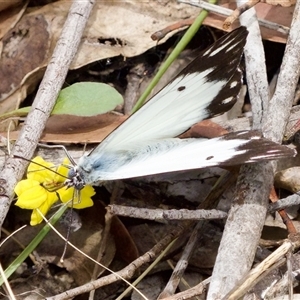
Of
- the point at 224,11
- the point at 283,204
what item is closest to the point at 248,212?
the point at 283,204

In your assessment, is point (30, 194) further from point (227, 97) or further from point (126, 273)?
point (227, 97)

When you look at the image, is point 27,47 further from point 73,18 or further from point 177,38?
point 177,38

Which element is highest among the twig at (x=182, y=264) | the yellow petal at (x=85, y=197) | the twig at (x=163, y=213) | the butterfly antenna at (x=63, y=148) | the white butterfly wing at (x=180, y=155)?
the white butterfly wing at (x=180, y=155)

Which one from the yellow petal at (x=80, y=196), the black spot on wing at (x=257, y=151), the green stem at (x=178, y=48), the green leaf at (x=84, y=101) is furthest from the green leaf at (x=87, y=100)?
the black spot on wing at (x=257, y=151)

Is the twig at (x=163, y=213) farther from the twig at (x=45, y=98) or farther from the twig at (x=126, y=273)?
the twig at (x=45, y=98)

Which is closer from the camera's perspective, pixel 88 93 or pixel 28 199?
pixel 28 199

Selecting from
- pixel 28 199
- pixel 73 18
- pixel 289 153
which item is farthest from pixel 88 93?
pixel 289 153
